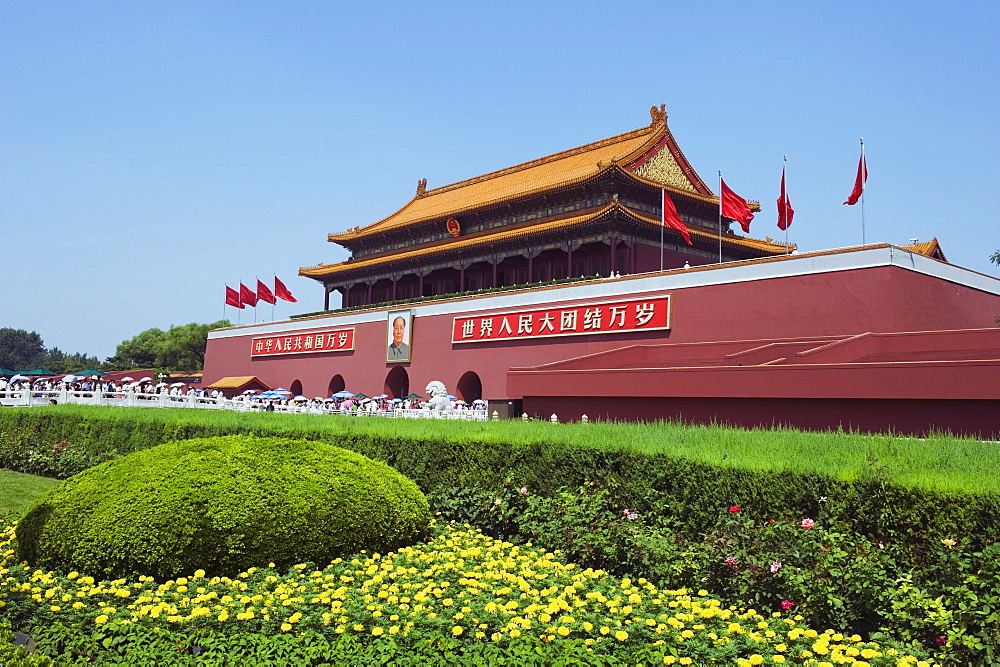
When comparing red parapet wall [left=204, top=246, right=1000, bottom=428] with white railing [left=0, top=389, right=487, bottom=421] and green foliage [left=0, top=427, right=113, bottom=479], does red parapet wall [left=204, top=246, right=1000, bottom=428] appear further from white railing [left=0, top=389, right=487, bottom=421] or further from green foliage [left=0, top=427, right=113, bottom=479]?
green foliage [left=0, top=427, right=113, bottom=479]

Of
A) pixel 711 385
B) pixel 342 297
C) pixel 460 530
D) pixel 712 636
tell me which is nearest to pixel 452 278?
pixel 342 297

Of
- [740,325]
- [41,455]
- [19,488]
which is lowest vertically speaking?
[19,488]

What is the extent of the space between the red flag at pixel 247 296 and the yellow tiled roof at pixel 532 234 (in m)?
4.41

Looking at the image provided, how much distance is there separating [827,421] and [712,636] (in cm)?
1061

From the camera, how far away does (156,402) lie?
2502cm

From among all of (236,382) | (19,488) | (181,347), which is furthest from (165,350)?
Result: (19,488)

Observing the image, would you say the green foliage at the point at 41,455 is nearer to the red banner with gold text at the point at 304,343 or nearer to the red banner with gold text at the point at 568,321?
the red banner with gold text at the point at 568,321

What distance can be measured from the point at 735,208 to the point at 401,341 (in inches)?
548

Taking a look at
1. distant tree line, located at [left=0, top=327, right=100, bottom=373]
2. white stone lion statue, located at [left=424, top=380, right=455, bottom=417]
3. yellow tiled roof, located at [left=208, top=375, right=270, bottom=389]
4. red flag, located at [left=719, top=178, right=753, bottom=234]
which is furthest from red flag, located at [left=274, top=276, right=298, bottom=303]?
distant tree line, located at [left=0, top=327, right=100, bottom=373]

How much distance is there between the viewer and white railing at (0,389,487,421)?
21703 millimetres

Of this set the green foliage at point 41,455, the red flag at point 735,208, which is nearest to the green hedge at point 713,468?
the green foliage at point 41,455

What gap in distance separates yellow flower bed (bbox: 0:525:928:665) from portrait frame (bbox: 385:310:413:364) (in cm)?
2453

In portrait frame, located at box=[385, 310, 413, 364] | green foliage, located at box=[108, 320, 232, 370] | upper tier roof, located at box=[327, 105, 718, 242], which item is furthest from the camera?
green foliage, located at box=[108, 320, 232, 370]

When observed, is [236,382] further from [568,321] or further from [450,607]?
[450,607]
